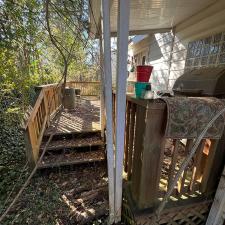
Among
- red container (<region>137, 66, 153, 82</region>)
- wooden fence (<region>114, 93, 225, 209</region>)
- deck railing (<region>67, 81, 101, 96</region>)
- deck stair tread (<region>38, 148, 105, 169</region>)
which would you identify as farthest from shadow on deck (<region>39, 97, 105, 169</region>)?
deck railing (<region>67, 81, 101, 96</region>)

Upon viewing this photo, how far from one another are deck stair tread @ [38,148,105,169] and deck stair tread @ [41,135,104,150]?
0.19 m

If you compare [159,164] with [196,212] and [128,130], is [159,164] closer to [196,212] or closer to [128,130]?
[128,130]

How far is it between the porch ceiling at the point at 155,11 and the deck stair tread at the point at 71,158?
251 cm

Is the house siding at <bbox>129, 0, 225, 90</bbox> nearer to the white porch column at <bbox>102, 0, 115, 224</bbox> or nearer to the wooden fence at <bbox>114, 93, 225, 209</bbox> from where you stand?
the wooden fence at <bbox>114, 93, 225, 209</bbox>

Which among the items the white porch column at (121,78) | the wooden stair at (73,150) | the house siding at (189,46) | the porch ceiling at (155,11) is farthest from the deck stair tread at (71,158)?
the house siding at (189,46)

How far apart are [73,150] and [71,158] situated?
0.25 metres

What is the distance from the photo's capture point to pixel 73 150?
3.61 m

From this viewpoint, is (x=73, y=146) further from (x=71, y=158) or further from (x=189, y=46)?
(x=189, y=46)

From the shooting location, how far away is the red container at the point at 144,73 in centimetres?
181

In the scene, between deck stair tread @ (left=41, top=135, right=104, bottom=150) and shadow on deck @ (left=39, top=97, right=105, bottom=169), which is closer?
shadow on deck @ (left=39, top=97, right=105, bottom=169)

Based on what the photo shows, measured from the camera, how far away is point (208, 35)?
311cm

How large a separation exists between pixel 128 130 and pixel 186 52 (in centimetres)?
276

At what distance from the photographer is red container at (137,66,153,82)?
1.81 m

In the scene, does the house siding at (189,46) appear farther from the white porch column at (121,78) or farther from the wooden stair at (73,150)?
the wooden stair at (73,150)
